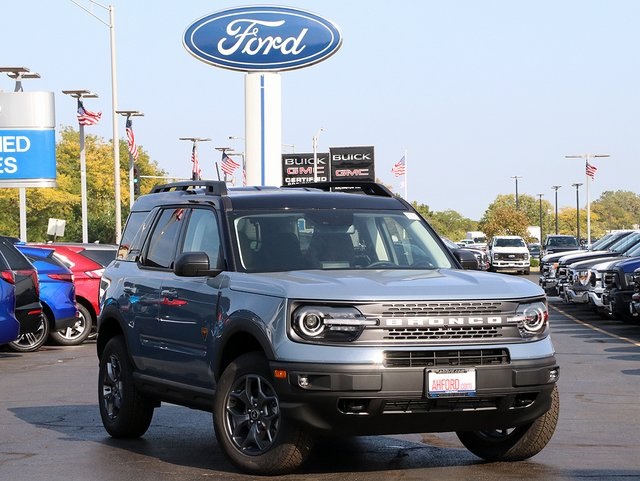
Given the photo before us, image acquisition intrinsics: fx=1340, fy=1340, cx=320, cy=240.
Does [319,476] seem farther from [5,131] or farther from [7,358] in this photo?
[5,131]

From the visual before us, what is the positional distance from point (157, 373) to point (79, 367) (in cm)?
821

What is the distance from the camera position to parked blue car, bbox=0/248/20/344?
1764cm

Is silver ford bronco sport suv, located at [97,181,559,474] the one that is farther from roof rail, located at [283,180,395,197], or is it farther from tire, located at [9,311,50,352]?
tire, located at [9,311,50,352]

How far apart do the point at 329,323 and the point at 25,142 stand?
114 ft

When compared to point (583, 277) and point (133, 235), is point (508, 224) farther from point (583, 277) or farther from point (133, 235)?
point (133, 235)

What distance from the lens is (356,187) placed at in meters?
11.1

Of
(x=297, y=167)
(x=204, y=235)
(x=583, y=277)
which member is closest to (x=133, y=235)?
(x=204, y=235)

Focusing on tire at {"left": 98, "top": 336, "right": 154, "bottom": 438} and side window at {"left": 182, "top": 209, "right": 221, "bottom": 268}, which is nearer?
side window at {"left": 182, "top": 209, "right": 221, "bottom": 268}

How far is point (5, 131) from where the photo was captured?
42.2 metres

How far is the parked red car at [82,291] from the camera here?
888 inches

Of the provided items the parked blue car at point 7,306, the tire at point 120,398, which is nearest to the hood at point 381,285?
the tire at point 120,398

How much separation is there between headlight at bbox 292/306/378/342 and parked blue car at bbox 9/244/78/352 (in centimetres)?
1314

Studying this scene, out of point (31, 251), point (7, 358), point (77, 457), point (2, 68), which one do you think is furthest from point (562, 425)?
point (2, 68)

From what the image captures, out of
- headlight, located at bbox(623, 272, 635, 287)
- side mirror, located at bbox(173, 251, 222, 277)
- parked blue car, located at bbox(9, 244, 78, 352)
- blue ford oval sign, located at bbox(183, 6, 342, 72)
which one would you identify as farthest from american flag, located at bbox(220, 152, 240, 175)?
side mirror, located at bbox(173, 251, 222, 277)
